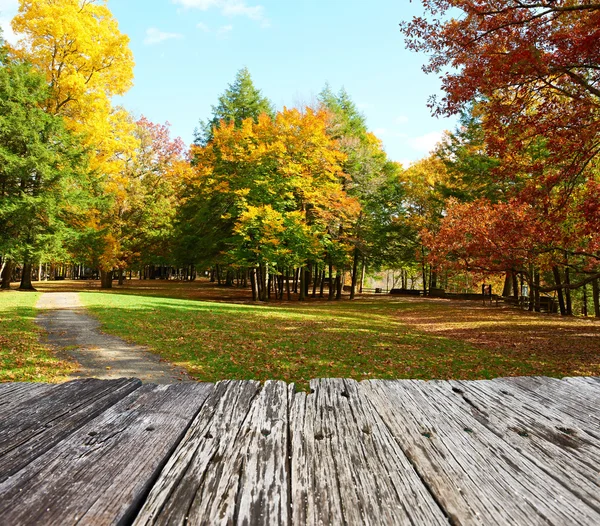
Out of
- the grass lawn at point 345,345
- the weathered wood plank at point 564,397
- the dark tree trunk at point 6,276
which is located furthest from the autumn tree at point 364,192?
the weathered wood plank at point 564,397

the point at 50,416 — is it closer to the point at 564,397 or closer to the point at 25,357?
the point at 564,397

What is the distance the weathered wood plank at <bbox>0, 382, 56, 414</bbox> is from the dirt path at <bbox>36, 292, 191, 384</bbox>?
16.2 ft

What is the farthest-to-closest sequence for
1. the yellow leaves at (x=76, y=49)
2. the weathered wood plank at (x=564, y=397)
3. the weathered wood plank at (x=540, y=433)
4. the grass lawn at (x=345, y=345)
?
the yellow leaves at (x=76, y=49), the grass lawn at (x=345, y=345), the weathered wood plank at (x=564, y=397), the weathered wood plank at (x=540, y=433)

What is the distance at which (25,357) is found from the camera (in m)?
7.35

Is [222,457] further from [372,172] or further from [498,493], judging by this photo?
[372,172]

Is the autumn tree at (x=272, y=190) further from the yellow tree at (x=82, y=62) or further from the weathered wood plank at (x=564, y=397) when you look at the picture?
the weathered wood plank at (x=564, y=397)

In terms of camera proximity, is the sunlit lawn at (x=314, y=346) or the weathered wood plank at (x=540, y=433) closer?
the weathered wood plank at (x=540, y=433)

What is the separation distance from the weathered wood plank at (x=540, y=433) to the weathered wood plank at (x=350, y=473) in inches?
15.8

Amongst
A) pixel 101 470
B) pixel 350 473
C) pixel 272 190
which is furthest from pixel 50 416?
pixel 272 190

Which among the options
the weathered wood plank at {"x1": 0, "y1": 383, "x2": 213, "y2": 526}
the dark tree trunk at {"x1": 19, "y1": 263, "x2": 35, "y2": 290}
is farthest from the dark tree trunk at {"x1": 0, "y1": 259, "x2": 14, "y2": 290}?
the weathered wood plank at {"x1": 0, "y1": 383, "x2": 213, "y2": 526}

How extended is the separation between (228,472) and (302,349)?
8.22 m

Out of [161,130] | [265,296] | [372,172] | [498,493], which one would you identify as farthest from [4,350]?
[161,130]

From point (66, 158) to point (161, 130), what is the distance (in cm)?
1363

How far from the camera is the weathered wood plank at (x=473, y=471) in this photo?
85 centimetres
